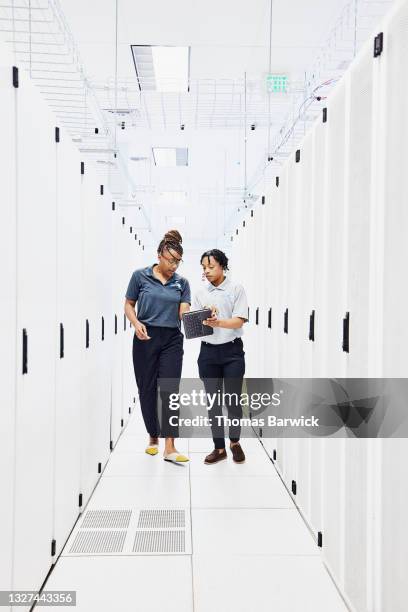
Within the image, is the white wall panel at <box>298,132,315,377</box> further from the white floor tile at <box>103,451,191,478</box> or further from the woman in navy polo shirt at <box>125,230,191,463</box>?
the white floor tile at <box>103,451,191,478</box>

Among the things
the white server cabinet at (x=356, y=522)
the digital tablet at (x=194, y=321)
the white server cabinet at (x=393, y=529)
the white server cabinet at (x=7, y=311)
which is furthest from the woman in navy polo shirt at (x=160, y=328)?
the white server cabinet at (x=393, y=529)

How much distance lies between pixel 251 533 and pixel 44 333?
4.91 ft

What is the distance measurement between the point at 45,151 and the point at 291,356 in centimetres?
179

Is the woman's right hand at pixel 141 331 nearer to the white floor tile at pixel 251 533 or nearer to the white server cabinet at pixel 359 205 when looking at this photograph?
the white floor tile at pixel 251 533

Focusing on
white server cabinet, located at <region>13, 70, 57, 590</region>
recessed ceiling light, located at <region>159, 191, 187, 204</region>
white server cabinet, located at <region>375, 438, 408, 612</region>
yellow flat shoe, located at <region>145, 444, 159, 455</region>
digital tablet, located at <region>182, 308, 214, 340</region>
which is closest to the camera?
white server cabinet, located at <region>375, 438, 408, 612</region>

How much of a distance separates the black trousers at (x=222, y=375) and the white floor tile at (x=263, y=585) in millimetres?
1307

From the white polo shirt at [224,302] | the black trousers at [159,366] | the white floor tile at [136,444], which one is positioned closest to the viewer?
the white polo shirt at [224,302]

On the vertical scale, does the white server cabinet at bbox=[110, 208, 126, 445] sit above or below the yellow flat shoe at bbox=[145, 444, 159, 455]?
above

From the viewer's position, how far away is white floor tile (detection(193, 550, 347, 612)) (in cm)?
196

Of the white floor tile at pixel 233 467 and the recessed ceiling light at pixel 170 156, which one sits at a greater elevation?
the recessed ceiling light at pixel 170 156

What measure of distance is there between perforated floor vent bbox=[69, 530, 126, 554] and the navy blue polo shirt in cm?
154

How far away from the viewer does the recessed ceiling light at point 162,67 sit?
165 inches

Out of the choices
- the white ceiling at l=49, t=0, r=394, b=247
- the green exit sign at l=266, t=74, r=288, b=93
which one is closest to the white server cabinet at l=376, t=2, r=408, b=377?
the white ceiling at l=49, t=0, r=394, b=247

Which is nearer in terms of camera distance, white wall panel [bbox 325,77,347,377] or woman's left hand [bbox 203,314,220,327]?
white wall panel [bbox 325,77,347,377]
